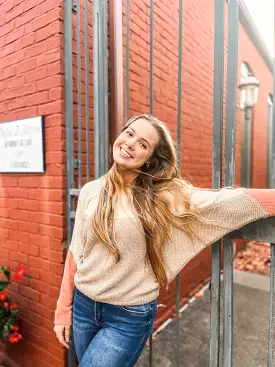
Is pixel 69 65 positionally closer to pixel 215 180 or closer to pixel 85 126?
pixel 85 126

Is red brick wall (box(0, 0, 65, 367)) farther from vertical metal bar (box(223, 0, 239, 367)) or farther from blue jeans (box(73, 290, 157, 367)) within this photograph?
vertical metal bar (box(223, 0, 239, 367))

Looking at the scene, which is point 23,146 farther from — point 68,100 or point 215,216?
point 215,216

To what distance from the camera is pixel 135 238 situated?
134 cm

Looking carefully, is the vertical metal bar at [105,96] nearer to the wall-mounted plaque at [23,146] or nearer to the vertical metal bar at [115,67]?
the vertical metal bar at [115,67]

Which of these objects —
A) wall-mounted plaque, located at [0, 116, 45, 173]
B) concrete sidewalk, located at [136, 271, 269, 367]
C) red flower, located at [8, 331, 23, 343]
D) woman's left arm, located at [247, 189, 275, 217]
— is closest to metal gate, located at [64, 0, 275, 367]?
woman's left arm, located at [247, 189, 275, 217]

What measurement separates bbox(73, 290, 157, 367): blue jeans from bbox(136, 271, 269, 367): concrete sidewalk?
1.67 meters

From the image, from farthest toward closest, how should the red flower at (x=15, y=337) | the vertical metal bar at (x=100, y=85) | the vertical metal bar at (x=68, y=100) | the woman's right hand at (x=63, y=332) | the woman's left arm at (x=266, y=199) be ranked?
the red flower at (x=15, y=337), the vertical metal bar at (x=68, y=100), the vertical metal bar at (x=100, y=85), the woman's right hand at (x=63, y=332), the woman's left arm at (x=266, y=199)

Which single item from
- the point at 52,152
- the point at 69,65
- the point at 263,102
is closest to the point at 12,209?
the point at 52,152

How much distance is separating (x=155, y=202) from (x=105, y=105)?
0.92m

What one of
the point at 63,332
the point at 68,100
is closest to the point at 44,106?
the point at 68,100

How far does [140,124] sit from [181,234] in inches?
20.7

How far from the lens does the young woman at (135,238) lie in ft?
4.33

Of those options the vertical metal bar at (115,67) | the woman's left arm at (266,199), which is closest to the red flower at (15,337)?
the vertical metal bar at (115,67)

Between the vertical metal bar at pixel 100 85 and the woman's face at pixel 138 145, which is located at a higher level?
the vertical metal bar at pixel 100 85
